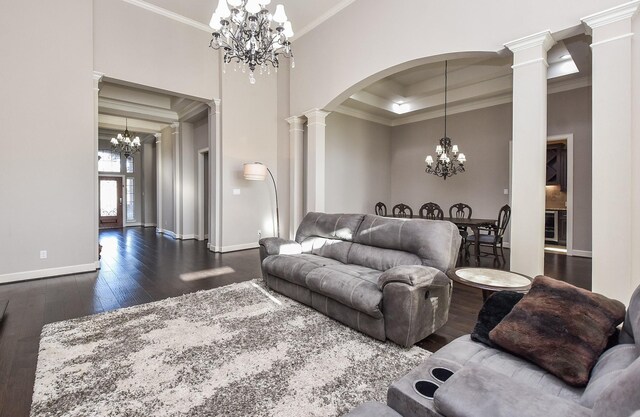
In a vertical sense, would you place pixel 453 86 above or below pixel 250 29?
above

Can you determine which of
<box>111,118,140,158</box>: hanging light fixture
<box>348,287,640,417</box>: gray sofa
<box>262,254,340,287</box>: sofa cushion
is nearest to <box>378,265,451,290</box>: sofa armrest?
<box>348,287,640,417</box>: gray sofa

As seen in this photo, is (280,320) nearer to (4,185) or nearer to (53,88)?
(4,185)

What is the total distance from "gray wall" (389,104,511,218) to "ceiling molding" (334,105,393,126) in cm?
45

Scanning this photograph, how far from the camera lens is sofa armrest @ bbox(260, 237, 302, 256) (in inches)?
149

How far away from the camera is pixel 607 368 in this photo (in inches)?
46.6

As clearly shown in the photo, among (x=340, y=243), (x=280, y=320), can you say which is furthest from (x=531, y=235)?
(x=280, y=320)

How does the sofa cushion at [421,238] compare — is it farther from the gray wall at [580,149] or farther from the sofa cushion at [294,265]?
the gray wall at [580,149]

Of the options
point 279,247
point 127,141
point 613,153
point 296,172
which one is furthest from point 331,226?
point 127,141

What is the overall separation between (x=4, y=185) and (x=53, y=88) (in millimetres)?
1456

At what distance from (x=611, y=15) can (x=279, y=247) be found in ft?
13.3

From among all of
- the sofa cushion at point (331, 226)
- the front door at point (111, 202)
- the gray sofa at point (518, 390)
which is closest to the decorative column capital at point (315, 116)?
the sofa cushion at point (331, 226)

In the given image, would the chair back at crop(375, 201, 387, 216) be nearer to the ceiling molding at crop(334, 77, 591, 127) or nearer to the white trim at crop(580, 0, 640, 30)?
the ceiling molding at crop(334, 77, 591, 127)

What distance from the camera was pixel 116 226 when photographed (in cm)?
1132

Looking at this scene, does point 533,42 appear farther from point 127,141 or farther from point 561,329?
point 127,141
